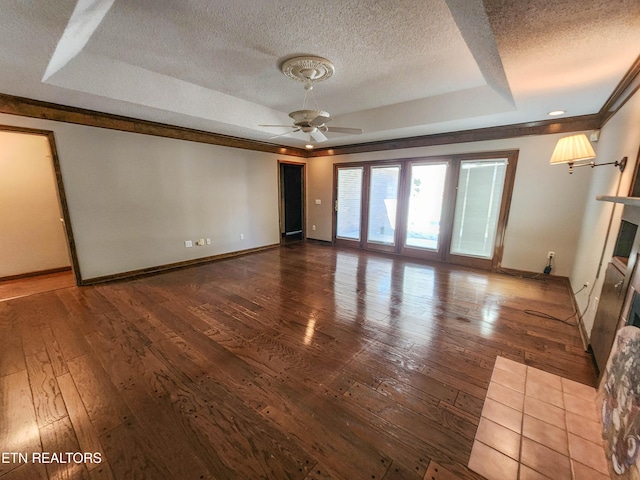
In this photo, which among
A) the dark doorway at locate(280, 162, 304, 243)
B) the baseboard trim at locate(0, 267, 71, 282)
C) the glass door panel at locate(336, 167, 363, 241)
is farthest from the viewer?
the dark doorway at locate(280, 162, 304, 243)

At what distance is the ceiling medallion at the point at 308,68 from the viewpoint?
257 centimetres

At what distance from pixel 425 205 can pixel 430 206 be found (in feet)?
0.33

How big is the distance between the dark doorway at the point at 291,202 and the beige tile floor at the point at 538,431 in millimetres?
5747

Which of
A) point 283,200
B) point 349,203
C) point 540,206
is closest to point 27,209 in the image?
point 283,200

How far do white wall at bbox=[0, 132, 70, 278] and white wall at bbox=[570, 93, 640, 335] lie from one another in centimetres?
676

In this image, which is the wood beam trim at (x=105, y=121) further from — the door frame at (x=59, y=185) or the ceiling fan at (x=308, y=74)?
the ceiling fan at (x=308, y=74)

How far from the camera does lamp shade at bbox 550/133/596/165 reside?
8.29 ft

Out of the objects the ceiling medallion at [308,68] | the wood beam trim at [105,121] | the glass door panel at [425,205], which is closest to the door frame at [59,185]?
the wood beam trim at [105,121]

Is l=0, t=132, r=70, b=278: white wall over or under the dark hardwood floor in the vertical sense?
over

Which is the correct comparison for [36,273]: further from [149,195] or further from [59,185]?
[149,195]

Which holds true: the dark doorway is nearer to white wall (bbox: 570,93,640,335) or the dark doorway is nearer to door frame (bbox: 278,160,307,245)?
door frame (bbox: 278,160,307,245)

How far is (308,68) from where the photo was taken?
8.86 ft

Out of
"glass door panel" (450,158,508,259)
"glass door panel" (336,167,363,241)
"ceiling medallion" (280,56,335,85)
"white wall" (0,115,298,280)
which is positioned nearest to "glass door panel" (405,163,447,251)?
"glass door panel" (450,158,508,259)

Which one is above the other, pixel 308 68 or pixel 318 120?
pixel 308 68
